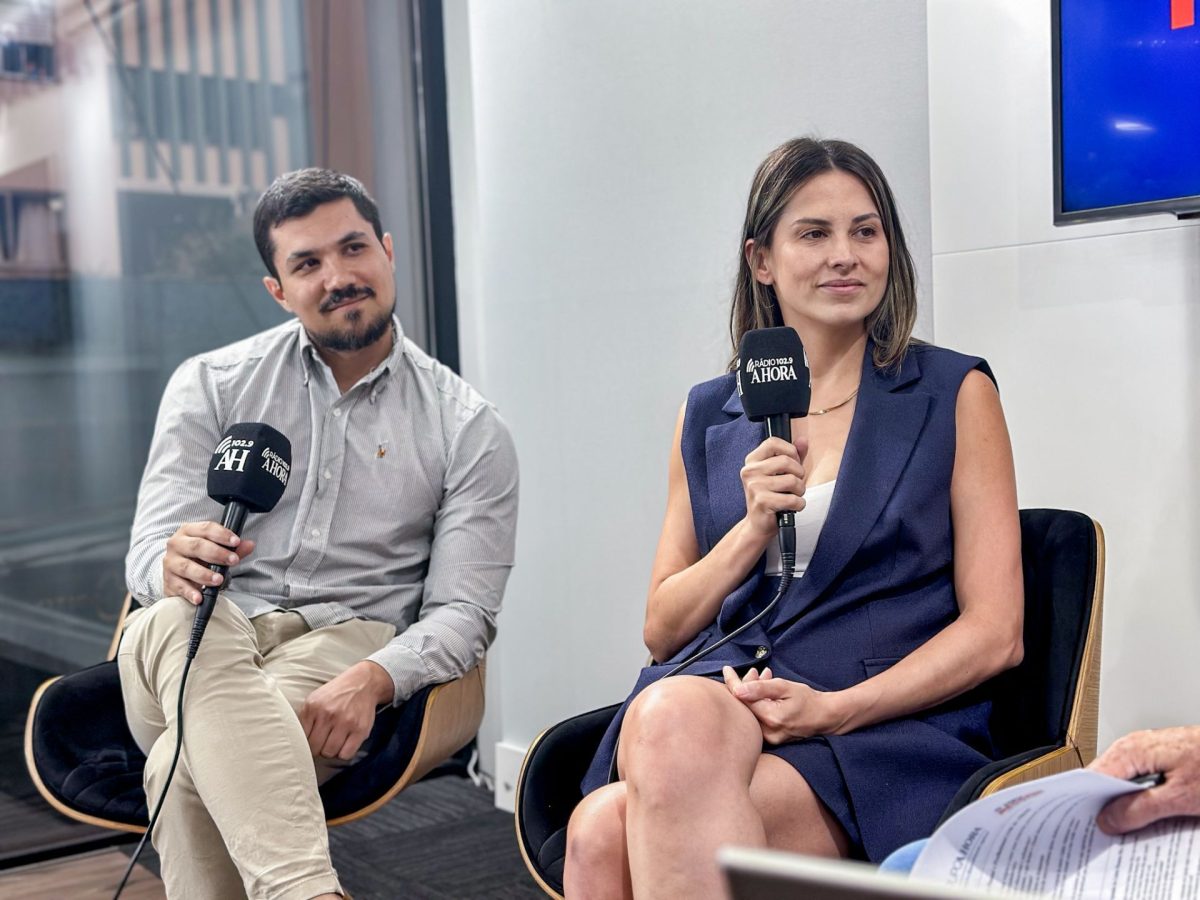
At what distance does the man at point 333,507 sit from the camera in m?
2.22

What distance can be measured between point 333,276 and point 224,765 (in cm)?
101

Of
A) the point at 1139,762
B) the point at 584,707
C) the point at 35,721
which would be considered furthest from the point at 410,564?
the point at 1139,762

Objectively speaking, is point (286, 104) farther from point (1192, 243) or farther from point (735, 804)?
point (735, 804)

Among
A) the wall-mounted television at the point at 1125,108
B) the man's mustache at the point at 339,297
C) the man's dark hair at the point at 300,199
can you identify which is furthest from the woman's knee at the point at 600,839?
the man's dark hair at the point at 300,199

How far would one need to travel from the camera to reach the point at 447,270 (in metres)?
4.04

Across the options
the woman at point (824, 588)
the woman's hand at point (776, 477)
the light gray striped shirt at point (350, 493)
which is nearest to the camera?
the woman at point (824, 588)

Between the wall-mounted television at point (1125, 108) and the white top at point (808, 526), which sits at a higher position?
the wall-mounted television at point (1125, 108)

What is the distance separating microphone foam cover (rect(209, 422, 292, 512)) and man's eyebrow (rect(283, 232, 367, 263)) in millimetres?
593

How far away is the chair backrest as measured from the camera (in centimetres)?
180

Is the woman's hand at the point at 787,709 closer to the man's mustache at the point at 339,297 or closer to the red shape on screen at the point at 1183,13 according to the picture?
the red shape on screen at the point at 1183,13

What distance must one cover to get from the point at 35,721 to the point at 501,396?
1594 millimetres

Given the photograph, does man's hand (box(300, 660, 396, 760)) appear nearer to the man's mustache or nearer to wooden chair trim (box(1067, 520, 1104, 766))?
the man's mustache

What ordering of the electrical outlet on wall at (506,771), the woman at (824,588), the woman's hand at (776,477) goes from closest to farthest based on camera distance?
the woman at (824,588), the woman's hand at (776,477), the electrical outlet on wall at (506,771)

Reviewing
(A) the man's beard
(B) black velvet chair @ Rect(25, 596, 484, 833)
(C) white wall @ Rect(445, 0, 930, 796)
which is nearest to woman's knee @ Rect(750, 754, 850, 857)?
(B) black velvet chair @ Rect(25, 596, 484, 833)
